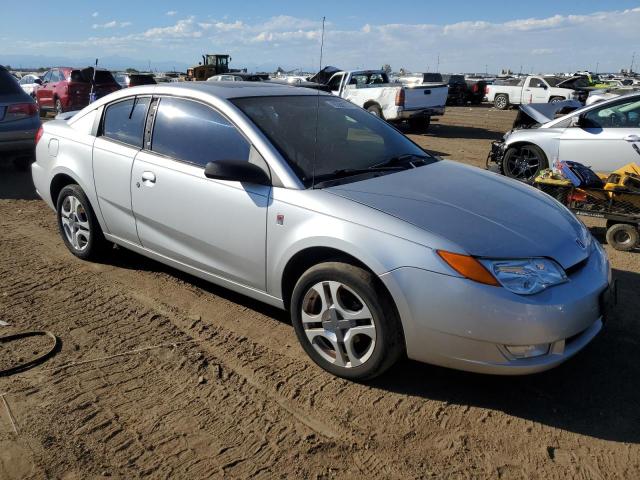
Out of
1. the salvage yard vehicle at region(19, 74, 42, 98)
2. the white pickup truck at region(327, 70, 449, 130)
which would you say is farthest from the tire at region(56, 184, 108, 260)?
the salvage yard vehicle at region(19, 74, 42, 98)

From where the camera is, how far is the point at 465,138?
1555 centimetres

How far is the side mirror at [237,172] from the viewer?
10.7 ft

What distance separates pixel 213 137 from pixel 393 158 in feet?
4.19

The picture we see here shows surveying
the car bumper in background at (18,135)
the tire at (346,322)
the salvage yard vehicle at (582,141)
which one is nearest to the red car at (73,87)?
the car bumper in background at (18,135)

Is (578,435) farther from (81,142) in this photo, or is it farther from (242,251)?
(81,142)

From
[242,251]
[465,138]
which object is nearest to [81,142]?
[242,251]

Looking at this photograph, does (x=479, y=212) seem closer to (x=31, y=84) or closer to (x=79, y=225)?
(x=79, y=225)

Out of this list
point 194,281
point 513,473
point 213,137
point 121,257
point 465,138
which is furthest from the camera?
point 465,138

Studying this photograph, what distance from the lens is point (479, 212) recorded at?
315 centimetres

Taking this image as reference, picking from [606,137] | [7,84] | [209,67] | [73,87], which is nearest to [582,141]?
[606,137]

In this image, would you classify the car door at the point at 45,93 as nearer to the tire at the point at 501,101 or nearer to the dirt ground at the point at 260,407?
the dirt ground at the point at 260,407

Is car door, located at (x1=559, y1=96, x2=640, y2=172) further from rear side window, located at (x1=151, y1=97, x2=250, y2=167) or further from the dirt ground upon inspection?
rear side window, located at (x1=151, y1=97, x2=250, y2=167)

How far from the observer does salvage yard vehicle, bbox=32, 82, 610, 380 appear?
108 inches

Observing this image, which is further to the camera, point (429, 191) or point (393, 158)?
point (393, 158)
